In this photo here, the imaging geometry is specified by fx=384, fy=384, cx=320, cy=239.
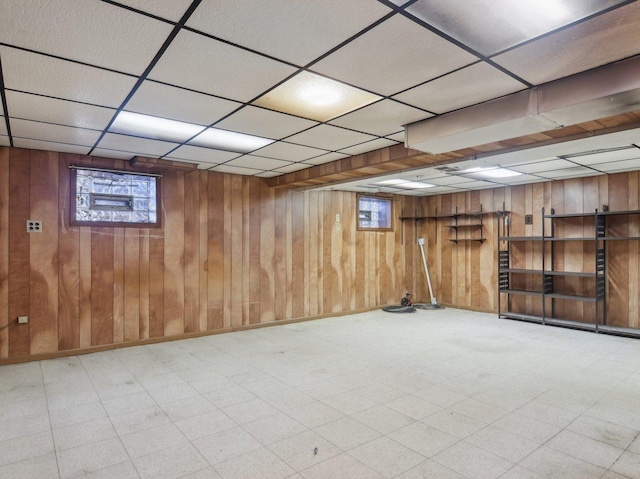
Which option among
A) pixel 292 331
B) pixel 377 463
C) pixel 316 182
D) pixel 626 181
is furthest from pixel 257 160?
pixel 626 181

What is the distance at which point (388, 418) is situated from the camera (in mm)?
2973

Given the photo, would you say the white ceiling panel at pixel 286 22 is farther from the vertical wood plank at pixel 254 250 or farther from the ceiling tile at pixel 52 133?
the vertical wood plank at pixel 254 250

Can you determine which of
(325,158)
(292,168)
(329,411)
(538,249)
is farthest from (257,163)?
(538,249)

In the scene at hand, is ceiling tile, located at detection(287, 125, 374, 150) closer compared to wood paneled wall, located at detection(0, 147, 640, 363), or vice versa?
ceiling tile, located at detection(287, 125, 374, 150)

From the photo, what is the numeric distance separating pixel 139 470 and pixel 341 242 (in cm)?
542

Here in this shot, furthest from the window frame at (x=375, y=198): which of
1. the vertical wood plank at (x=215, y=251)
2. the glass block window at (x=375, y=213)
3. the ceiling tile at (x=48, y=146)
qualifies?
the ceiling tile at (x=48, y=146)

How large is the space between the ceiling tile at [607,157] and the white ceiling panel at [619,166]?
0.21m

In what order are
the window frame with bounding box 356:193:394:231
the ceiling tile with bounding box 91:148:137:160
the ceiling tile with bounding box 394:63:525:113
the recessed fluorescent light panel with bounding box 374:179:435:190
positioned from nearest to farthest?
the ceiling tile with bounding box 394:63:525:113 → the ceiling tile with bounding box 91:148:137:160 → the recessed fluorescent light panel with bounding box 374:179:435:190 → the window frame with bounding box 356:193:394:231

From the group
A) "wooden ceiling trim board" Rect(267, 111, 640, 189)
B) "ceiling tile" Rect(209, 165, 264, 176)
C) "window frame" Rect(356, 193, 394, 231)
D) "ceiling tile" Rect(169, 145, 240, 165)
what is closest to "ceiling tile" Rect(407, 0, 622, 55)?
"wooden ceiling trim board" Rect(267, 111, 640, 189)

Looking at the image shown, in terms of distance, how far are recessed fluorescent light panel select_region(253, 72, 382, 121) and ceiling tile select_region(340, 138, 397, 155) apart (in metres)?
0.95

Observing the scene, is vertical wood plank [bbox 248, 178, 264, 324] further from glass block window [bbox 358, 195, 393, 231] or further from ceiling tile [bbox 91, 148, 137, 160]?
glass block window [bbox 358, 195, 393, 231]

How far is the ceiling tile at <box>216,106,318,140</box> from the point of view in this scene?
128 inches

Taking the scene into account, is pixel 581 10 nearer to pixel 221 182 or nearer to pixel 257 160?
pixel 257 160

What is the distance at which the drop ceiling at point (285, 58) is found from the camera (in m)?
1.81
